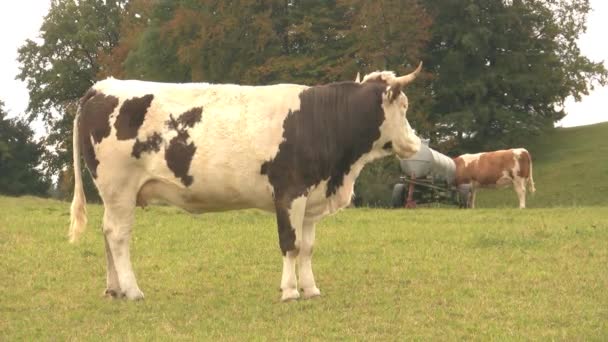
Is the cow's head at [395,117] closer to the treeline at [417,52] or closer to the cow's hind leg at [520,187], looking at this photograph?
the cow's hind leg at [520,187]

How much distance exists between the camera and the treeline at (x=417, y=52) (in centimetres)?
3647

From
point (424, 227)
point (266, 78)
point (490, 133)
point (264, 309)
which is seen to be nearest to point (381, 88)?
point (264, 309)

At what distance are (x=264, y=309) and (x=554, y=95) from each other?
3737 centimetres

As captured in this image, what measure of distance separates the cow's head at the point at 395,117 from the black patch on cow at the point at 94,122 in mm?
3011

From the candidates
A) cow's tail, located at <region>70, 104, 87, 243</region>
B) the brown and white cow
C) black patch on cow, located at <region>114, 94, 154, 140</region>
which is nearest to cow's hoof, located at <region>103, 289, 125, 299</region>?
cow's tail, located at <region>70, 104, 87, 243</region>

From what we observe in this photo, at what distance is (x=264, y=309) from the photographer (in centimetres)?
822

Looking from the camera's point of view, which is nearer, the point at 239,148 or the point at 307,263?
the point at 239,148

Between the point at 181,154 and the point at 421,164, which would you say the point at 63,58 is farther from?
the point at 181,154

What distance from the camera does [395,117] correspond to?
359 inches

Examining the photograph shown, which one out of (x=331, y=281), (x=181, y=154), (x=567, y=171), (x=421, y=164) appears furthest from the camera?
(x=567, y=171)

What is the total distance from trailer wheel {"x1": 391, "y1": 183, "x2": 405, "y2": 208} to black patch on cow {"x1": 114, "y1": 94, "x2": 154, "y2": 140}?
1846 cm

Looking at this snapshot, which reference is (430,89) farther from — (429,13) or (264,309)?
(264,309)

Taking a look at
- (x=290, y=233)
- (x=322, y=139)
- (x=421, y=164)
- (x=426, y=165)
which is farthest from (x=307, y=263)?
(x=426, y=165)

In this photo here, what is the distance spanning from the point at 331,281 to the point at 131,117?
3226mm
